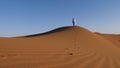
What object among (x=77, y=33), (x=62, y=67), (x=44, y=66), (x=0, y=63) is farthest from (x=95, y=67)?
(x=77, y=33)

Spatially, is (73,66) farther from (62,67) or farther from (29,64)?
(29,64)

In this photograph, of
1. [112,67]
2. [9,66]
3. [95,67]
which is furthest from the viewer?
[112,67]

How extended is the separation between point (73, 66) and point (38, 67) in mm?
1186

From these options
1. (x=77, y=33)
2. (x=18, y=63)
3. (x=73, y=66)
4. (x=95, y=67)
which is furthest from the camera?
(x=77, y=33)

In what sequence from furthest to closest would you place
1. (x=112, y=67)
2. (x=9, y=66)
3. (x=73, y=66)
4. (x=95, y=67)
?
1. (x=112, y=67)
2. (x=95, y=67)
3. (x=73, y=66)
4. (x=9, y=66)

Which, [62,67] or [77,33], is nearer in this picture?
[62,67]

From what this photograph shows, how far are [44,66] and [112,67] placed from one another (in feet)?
7.99

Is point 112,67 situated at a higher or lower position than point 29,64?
lower

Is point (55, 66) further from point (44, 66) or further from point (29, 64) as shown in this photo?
point (29, 64)

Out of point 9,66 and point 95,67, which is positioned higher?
point 9,66

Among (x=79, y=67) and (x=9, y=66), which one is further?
(x=79, y=67)

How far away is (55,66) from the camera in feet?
17.1

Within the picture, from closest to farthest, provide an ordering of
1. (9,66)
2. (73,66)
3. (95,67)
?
1. (9,66)
2. (73,66)
3. (95,67)

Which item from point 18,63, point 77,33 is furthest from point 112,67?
point 77,33
